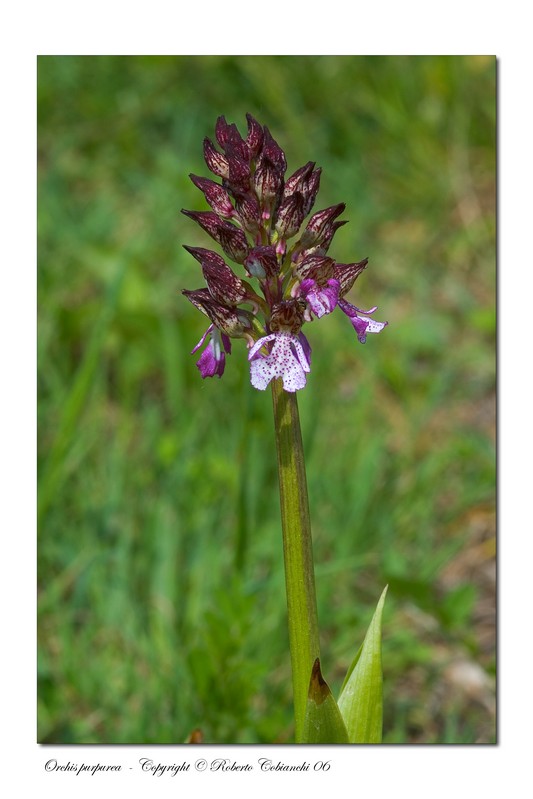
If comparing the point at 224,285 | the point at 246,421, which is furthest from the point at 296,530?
the point at 246,421

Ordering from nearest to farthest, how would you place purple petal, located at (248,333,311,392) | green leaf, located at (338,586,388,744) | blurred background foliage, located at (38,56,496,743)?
purple petal, located at (248,333,311,392) → green leaf, located at (338,586,388,744) → blurred background foliage, located at (38,56,496,743)

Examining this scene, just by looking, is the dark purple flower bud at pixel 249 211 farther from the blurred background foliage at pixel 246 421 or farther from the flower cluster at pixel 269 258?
the blurred background foliage at pixel 246 421

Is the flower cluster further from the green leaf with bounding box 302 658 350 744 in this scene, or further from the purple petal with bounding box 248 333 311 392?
the green leaf with bounding box 302 658 350 744

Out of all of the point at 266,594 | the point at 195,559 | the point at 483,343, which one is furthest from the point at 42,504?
the point at 483,343

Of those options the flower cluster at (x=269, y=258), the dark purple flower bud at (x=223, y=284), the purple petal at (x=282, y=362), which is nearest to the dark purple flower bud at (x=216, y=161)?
the flower cluster at (x=269, y=258)

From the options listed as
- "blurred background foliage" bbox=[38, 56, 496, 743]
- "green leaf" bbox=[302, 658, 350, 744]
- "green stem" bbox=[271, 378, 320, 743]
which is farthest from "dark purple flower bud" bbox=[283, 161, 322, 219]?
"blurred background foliage" bbox=[38, 56, 496, 743]

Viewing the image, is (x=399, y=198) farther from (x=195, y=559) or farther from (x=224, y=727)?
(x=224, y=727)

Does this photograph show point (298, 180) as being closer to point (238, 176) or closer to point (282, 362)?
point (238, 176)
